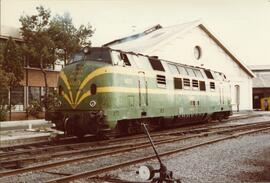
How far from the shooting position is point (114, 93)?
12977 millimetres

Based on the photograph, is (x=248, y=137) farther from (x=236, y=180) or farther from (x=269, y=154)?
(x=236, y=180)

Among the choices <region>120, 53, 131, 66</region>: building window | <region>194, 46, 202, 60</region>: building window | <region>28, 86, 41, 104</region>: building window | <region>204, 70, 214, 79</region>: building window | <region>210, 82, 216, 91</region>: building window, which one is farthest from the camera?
<region>194, 46, 202, 60</region>: building window

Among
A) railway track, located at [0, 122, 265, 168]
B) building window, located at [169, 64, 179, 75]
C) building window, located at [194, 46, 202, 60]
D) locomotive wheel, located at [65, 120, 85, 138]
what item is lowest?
railway track, located at [0, 122, 265, 168]

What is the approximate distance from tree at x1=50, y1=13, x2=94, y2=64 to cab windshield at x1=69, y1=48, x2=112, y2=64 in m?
15.0

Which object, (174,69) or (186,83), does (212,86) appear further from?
(174,69)

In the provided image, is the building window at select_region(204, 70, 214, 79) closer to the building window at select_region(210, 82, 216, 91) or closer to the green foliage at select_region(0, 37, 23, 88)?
the building window at select_region(210, 82, 216, 91)

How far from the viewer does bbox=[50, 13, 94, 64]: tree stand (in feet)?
94.2

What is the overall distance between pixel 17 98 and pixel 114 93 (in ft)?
59.2

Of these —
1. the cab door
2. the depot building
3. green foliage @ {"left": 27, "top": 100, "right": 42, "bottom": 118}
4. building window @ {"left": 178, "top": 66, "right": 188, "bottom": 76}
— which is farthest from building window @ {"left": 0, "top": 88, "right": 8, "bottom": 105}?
the cab door

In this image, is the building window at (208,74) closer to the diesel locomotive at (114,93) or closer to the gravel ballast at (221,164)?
the diesel locomotive at (114,93)

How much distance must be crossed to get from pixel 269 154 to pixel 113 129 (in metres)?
5.25

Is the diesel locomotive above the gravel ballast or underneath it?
above

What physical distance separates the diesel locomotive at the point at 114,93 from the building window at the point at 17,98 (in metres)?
15.5

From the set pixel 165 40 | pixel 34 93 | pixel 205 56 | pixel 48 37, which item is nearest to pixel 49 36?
pixel 48 37
